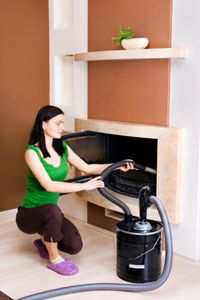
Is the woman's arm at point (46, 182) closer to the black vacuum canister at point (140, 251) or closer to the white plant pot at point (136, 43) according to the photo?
the black vacuum canister at point (140, 251)

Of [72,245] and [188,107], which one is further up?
[188,107]

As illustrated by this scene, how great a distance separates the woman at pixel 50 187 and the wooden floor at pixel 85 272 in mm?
96

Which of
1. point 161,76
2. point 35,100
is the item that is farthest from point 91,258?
point 35,100

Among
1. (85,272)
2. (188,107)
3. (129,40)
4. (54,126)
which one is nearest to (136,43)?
(129,40)

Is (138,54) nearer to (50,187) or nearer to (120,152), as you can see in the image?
(120,152)

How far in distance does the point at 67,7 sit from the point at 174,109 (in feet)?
4.53

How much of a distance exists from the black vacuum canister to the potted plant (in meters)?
1.02

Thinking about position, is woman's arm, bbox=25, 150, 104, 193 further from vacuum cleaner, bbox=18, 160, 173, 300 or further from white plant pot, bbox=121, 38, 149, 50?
white plant pot, bbox=121, 38, 149, 50

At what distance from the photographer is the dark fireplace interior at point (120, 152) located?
10.4 feet

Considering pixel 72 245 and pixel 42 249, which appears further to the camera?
pixel 42 249

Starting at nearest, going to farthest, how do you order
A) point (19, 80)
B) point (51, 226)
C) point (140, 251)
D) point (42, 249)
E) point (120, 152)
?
point (140, 251), point (51, 226), point (42, 249), point (120, 152), point (19, 80)

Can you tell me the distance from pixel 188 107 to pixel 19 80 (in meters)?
1.43

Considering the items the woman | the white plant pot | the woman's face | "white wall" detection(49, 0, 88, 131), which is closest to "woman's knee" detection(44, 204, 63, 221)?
the woman

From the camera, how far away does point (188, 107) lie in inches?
108
